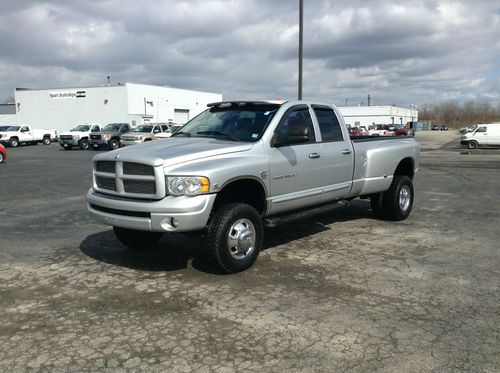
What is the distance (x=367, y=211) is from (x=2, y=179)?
12109mm

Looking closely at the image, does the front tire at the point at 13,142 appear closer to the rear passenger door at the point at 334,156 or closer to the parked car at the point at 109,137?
the parked car at the point at 109,137

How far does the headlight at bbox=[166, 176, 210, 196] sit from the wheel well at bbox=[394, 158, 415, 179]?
16.0 ft

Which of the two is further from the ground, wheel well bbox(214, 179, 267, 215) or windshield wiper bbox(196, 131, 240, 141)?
windshield wiper bbox(196, 131, 240, 141)

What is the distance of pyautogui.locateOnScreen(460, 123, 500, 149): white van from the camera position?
3384 centimetres

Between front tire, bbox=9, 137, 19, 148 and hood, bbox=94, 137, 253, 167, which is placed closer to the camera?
hood, bbox=94, 137, 253, 167

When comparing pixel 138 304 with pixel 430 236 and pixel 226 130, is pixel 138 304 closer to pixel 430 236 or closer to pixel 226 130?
pixel 226 130

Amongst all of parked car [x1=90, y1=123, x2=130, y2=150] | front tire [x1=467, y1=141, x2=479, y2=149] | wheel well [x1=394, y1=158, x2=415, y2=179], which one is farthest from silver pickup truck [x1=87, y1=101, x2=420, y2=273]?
front tire [x1=467, y1=141, x2=479, y2=149]

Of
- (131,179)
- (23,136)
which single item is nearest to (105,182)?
(131,179)

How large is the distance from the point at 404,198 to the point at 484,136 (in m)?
29.8

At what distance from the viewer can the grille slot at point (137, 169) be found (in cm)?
480

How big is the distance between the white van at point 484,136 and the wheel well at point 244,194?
33305 mm

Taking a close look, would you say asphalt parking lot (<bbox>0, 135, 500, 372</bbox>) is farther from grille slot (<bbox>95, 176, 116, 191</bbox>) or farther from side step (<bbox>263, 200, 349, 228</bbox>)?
grille slot (<bbox>95, 176, 116, 191</bbox>)

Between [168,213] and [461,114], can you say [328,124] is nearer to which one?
[168,213]

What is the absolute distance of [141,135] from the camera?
30.8 m
